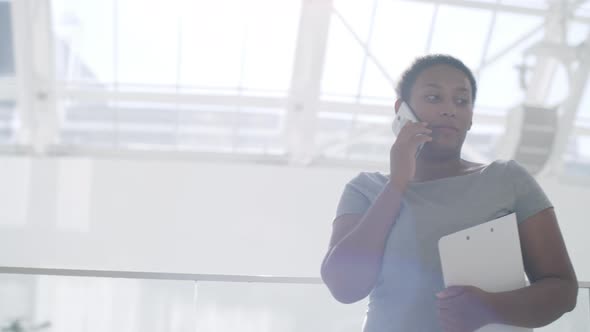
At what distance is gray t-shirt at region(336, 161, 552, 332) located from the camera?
145cm

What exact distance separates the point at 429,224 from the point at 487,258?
0.15 m

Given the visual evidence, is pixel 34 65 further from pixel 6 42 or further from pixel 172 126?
pixel 172 126

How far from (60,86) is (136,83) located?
1.30m

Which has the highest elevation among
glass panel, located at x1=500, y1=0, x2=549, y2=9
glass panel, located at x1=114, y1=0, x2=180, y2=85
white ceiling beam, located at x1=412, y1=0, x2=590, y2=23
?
glass panel, located at x1=500, y1=0, x2=549, y2=9

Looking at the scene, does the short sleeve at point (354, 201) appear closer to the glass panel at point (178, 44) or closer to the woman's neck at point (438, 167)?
the woman's neck at point (438, 167)

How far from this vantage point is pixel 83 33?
37.8ft

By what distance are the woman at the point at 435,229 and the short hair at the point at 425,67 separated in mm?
21

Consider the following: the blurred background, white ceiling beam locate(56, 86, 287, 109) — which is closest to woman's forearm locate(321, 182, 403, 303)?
the blurred background

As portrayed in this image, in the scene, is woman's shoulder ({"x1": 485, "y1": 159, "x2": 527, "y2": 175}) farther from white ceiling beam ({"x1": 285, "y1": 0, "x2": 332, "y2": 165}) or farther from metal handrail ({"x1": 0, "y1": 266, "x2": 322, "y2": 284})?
white ceiling beam ({"x1": 285, "y1": 0, "x2": 332, "y2": 165})

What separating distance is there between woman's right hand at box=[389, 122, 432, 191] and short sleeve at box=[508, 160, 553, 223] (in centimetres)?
23

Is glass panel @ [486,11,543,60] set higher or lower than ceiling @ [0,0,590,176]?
higher

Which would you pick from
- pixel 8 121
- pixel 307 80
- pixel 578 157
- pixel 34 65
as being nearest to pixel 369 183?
pixel 307 80

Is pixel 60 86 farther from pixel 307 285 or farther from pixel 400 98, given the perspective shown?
pixel 400 98

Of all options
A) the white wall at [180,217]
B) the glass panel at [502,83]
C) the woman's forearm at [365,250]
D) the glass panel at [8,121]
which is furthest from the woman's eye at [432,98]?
the white wall at [180,217]
